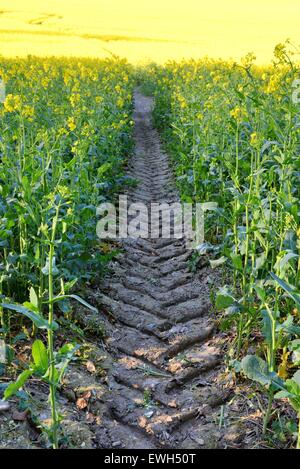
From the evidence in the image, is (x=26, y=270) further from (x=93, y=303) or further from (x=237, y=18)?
(x=237, y=18)

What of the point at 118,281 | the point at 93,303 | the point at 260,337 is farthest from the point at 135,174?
the point at 260,337

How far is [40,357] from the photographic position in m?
2.65

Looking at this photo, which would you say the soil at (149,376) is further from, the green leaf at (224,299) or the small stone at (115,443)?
the green leaf at (224,299)

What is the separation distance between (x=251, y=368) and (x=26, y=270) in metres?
1.82

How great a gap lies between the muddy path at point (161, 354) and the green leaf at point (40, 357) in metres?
0.69

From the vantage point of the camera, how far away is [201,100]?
26.3 ft

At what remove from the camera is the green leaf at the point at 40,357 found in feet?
8.62

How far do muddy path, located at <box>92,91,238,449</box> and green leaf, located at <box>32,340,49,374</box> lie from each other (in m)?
0.69

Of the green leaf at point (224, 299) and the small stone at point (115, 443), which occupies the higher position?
the green leaf at point (224, 299)

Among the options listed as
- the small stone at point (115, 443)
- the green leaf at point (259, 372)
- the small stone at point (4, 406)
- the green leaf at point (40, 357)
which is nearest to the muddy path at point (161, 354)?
the small stone at point (115, 443)

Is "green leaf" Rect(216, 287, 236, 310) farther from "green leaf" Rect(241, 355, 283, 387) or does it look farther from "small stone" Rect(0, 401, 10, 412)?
"small stone" Rect(0, 401, 10, 412)

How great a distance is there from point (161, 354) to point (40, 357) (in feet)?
5.01

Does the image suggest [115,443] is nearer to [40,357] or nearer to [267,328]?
[40,357]

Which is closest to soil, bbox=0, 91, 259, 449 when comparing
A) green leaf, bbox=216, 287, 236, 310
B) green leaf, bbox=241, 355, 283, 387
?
green leaf, bbox=241, 355, 283, 387
